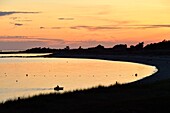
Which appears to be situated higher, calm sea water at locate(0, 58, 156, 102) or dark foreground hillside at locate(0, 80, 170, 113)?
dark foreground hillside at locate(0, 80, 170, 113)

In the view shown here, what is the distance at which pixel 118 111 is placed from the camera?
1562cm

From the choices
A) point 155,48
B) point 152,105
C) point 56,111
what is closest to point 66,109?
point 56,111

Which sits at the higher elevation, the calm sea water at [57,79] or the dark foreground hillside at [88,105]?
the dark foreground hillside at [88,105]

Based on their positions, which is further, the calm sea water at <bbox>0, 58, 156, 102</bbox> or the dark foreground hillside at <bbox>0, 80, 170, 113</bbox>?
the calm sea water at <bbox>0, 58, 156, 102</bbox>

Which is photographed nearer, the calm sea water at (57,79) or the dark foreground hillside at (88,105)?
the dark foreground hillside at (88,105)

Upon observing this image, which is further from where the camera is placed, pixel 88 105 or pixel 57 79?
pixel 57 79

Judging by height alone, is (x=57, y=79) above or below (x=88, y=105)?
below

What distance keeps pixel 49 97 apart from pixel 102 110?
8329 mm

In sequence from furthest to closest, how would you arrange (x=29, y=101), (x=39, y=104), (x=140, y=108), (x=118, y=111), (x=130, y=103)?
(x=29, y=101) → (x=39, y=104) → (x=130, y=103) → (x=140, y=108) → (x=118, y=111)

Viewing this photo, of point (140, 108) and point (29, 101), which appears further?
point (29, 101)

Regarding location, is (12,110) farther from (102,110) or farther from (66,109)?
(102,110)

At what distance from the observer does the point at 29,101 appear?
74.6 feet

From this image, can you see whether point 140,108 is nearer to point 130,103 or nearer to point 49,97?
point 130,103

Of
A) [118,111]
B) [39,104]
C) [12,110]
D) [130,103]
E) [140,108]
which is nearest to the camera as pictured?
[118,111]
